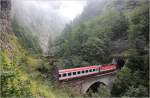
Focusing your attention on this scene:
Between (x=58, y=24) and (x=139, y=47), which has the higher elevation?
(x=58, y=24)

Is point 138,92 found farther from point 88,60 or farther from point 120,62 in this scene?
point 88,60

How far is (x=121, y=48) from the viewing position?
1483 inches

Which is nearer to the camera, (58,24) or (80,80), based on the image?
(80,80)

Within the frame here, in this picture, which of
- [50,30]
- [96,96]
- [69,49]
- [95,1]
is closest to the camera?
[96,96]

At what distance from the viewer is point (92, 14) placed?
72312 millimetres

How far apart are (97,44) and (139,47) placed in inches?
481

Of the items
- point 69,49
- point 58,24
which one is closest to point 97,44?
point 69,49

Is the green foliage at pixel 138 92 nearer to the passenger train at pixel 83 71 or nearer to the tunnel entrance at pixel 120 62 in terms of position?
the passenger train at pixel 83 71

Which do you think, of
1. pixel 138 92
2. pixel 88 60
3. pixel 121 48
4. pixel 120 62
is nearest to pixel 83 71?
pixel 138 92

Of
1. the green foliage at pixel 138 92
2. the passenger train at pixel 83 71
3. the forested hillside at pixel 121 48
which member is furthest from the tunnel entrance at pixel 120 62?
the green foliage at pixel 138 92

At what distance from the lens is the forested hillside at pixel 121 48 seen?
74.0 ft

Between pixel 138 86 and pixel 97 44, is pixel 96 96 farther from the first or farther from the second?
pixel 97 44

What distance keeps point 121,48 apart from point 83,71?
1462 cm

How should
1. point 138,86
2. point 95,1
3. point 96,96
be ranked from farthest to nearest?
1. point 95,1
2. point 138,86
3. point 96,96
